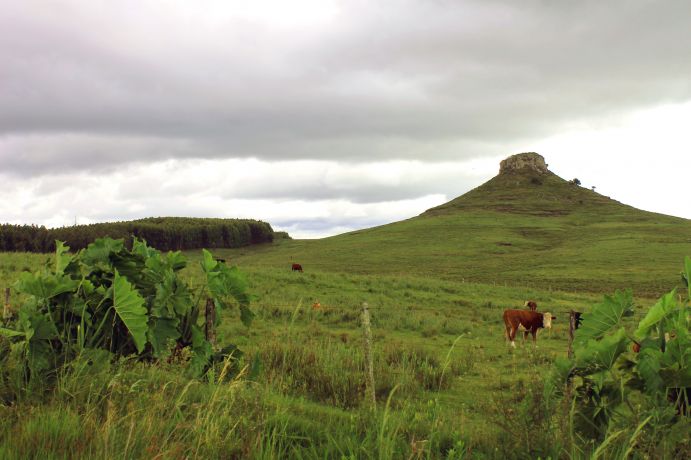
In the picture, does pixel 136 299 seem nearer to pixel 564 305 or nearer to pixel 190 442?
pixel 190 442

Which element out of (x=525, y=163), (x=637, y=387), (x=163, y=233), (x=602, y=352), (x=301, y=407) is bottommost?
(x=301, y=407)

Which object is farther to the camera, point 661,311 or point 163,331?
point 163,331

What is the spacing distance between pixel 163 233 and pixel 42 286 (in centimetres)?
11265

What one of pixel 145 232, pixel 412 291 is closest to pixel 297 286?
pixel 412 291

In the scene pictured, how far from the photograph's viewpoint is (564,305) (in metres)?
29.0

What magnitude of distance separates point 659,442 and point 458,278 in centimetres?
5014

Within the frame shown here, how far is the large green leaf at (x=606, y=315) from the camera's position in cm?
459

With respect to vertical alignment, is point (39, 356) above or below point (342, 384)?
above

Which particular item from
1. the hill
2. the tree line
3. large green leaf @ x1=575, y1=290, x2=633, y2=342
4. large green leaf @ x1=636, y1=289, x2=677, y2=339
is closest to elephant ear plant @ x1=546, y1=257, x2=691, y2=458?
large green leaf @ x1=636, y1=289, x2=677, y2=339

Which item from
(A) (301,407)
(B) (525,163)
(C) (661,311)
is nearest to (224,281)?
(A) (301,407)

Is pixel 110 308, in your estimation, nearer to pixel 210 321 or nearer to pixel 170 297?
pixel 170 297

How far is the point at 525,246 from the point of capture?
259 feet

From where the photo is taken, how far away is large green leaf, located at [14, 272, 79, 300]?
17.3 feet

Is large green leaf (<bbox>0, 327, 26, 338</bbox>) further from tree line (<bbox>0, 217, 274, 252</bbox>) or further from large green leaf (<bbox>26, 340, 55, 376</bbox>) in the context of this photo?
tree line (<bbox>0, 217, 274, 252</bbox>)
